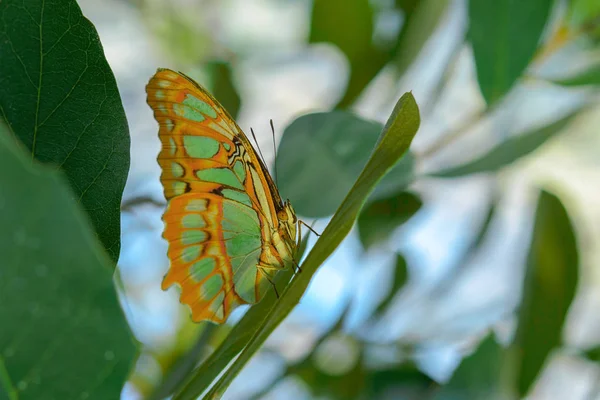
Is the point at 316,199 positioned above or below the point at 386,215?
below

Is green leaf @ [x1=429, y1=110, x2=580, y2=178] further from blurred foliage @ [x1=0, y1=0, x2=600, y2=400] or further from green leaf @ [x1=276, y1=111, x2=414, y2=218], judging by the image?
green leaf @ [x1=276, y1=111, x2=414, y2=218]

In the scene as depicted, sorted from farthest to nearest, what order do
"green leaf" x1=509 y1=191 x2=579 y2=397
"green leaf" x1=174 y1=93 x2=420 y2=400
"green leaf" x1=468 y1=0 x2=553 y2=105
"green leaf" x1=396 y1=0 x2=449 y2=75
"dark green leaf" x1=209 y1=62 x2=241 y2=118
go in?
"dark green leaf" x1=209 y1=62 x2=241 y2=118 < "green leaf" x1=396 y1=0 x2=449 y2=75 < "green leaf" x1=509 y1=191 x2=579 y2=397 < "green leaf" x1=468 y1=0 x2=553 y2=105 < "green leaf" x1=174 y1=93 x2=420 y2=400

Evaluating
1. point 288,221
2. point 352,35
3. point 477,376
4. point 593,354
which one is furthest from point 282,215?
point 593,354

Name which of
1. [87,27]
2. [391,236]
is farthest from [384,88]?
[87,27]

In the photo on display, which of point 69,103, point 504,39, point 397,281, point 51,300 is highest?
point 504,39

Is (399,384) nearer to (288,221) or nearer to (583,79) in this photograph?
(288,221)

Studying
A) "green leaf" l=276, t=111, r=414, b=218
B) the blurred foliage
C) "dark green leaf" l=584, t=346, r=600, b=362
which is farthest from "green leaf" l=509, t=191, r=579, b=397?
"green leaf" l=276, t=111, r=414, b=218

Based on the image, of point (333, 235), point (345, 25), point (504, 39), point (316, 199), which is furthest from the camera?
point (345, 25)
